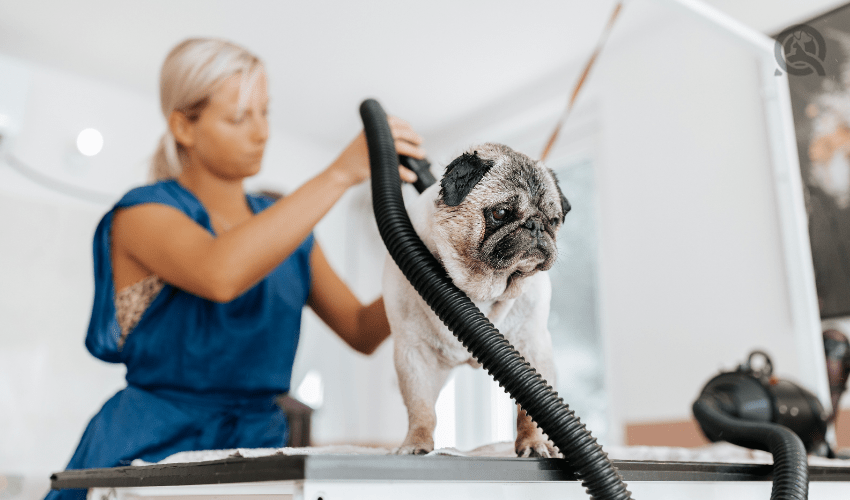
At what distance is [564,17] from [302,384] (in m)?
2.38

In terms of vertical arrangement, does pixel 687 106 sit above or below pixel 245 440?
above

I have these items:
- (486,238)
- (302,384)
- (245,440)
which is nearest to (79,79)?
(302,384)

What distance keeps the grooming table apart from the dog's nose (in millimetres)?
171

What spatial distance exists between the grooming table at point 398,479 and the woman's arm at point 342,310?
18.1 inches

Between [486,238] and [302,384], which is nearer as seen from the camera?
[486,238]

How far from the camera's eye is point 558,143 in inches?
124

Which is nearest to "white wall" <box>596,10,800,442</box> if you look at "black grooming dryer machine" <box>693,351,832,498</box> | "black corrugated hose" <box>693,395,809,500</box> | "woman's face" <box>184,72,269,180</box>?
"black grooming dryer machine" <box>693,351,832,498</box>

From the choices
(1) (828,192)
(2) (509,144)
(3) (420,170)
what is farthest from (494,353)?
(2) (509,144)

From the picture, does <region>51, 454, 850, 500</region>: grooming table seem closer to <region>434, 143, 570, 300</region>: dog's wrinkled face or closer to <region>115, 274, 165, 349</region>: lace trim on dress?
<region>434, 143, 570, 300</region>: dog's wrinkled face

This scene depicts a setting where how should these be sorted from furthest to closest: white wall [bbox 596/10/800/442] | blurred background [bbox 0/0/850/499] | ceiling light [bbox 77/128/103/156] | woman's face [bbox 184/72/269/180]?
1. ceiling light [bbox 77/128/103/156]
2. blurred background [bbox 0/0/850/499]
3. white wall [bbox 596/10/800/442]
4. woman's face [bbox 184/72/269/180]

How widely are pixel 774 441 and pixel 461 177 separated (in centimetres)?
45

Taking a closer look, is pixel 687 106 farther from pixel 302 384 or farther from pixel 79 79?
pixel 79 79

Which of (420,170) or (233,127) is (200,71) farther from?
(420,170)

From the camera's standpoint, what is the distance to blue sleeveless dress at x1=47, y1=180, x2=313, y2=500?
2.63 feet
